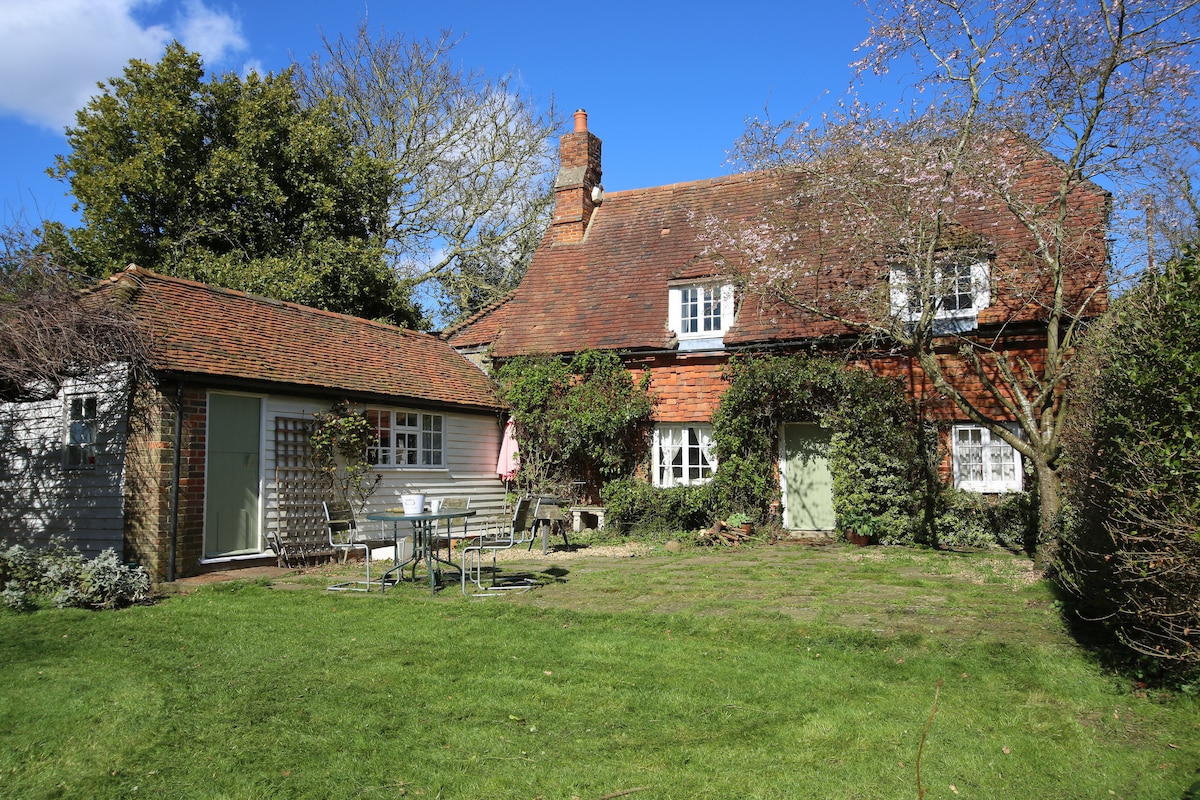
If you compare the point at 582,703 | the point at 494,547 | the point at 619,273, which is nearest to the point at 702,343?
the point at 619,273

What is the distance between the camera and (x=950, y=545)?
44.7 ft

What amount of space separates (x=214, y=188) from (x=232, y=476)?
39.9ft

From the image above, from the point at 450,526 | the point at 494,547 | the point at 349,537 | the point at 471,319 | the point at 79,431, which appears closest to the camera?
the point at 494,547

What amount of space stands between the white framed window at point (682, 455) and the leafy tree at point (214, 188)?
1030 centimetres

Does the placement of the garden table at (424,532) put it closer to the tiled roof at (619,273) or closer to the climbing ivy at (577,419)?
the climbing ivy at (577,419)

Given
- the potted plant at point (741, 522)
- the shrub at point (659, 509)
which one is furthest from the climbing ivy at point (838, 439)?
the shrub at point (659, 509)

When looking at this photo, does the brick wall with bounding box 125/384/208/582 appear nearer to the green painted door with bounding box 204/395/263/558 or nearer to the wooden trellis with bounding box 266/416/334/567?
the green painted door with bounding box 204/395/263/558

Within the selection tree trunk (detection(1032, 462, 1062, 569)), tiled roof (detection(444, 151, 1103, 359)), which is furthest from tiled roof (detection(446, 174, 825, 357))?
tree trunk (detection(1032, 462, 1062, 569))

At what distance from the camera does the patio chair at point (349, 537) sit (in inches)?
389

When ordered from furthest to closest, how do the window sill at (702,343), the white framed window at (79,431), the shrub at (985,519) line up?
the window sill at (702,343)
the shrub at (985,519)
the white framed window at (79,431)

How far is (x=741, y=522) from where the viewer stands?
48.4 ft

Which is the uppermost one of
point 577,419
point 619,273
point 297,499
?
point 619,273

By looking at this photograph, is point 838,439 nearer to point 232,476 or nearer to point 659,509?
point 659,509

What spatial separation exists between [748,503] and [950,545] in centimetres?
355
